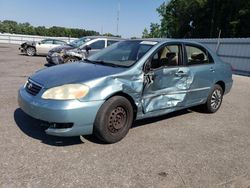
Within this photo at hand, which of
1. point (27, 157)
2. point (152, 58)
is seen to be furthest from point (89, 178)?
point (152, 58)

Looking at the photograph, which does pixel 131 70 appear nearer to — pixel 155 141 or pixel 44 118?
pixel 155 141

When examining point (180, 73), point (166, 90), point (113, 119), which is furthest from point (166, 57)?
point (113, 119)

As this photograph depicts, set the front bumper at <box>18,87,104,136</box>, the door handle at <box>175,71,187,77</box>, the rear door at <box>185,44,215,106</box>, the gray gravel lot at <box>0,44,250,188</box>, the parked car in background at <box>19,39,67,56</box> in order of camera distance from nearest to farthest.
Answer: the gray gravel lot at <box>0,44,250,188</box> → the front bumper at <box>18,87,104,136</box> → the door handle at <box>175,71,187,77</box> → the rear door at <box>185,44,215,106</box> → the parked car in background at <box>19,39,67,56</box>

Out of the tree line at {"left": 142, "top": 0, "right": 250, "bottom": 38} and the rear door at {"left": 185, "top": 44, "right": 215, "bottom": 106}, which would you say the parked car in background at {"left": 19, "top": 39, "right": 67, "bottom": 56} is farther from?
the tree line at {"left": 142, "top": 0, "right": 250, "bottom": 38}

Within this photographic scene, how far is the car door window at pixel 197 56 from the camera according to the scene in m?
5.84

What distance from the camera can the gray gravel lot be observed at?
3371 mm

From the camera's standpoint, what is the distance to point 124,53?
Answer: 5312mm

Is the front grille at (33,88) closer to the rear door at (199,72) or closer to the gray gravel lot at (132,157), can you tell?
the gray gravel lot at (132,157)

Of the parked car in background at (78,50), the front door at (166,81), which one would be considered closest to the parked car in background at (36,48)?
the parked car in background at (78,50)

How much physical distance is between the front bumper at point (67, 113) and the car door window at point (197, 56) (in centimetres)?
250

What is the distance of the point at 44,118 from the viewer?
398cm

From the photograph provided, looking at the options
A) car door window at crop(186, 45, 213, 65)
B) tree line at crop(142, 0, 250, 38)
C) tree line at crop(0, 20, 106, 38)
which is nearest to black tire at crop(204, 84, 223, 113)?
car door window at crop(186, 45, 213, 65)

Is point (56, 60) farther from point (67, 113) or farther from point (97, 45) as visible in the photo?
point (67, 113)

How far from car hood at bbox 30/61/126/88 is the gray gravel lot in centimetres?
83
